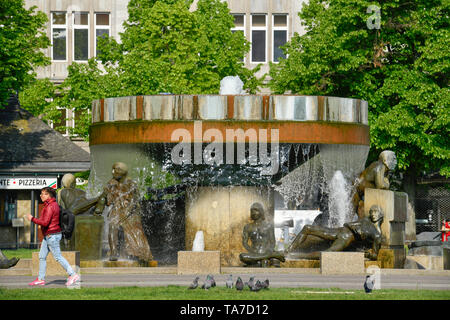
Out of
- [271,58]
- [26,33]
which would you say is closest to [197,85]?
[26,33]

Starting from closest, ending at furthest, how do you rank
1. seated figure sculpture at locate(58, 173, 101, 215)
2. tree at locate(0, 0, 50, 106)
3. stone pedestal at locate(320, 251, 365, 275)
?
stone pedestal at locate(320, 251, 365, 275)
seated figure sculpture at locate(58, 173, 101, 215)
tree at locate(0, 0, 50, 106)

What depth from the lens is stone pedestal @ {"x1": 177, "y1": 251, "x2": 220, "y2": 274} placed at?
18047 mm

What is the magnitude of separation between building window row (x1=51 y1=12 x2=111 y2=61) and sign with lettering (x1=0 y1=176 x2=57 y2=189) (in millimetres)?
15501

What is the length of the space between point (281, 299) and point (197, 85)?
89.2ft

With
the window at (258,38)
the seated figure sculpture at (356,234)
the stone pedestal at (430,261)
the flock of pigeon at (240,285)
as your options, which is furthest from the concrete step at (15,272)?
the window at (258,38)

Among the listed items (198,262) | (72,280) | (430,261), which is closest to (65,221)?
(72,280)

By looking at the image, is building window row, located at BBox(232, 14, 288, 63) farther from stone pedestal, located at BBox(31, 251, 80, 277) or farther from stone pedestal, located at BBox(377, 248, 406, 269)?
stone pedestal, located at BBox(31, 251, 80, 277)

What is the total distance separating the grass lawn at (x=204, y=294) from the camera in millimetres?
13562

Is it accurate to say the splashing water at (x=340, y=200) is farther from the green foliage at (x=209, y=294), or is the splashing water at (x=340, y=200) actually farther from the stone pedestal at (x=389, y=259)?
A: the green foliage at (x=209, y=294)

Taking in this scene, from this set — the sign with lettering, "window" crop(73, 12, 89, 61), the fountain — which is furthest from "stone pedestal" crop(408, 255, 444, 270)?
"window" crop(73, 12, 89, 61)

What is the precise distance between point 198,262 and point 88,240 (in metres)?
2.90

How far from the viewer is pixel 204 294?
551 inches

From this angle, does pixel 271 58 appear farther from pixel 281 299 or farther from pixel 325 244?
pixel 281 299

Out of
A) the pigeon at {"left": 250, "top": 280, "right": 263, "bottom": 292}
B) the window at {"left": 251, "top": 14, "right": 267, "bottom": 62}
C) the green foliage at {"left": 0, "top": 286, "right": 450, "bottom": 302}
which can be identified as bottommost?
the green foliage at {"left": 0, "top": 286, "right": 450, "bottom": 302}
